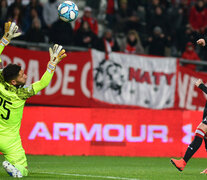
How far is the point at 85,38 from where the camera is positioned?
19.1 metres

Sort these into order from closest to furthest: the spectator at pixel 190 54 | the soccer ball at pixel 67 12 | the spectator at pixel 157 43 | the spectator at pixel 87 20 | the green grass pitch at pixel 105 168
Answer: the green grass pitch at pixel 105 168 → the soccer ball at pixel 67 12 → the spectator at pixel 87 20 → the spectator at pixel 157 43 → the spectator at pixel 190 54

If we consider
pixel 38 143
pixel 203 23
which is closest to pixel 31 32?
pixel 38 143

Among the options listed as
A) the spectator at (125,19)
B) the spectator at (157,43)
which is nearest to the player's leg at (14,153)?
the spectator at (157,43)

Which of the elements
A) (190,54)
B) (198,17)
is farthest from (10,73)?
(198,17)

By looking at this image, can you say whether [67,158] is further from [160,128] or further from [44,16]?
[44,16]

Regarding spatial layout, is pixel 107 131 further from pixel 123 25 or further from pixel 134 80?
pixel 123 25

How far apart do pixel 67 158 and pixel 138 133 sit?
7.78 ft

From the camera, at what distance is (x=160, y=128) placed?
55.1 ft

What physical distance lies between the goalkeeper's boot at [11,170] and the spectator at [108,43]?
9.13m

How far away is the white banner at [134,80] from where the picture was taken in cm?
1755

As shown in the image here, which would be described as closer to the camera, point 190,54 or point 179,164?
point 179,164

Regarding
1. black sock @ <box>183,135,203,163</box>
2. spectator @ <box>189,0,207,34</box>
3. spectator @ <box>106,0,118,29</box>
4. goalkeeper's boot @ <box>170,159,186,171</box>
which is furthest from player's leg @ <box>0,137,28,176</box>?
spectator @ <box>189,0,207,34</box>

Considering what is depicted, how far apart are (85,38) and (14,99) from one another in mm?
9254

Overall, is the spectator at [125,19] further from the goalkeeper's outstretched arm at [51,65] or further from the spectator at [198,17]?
the goalkeeper's outstretched arm at [51,65]
